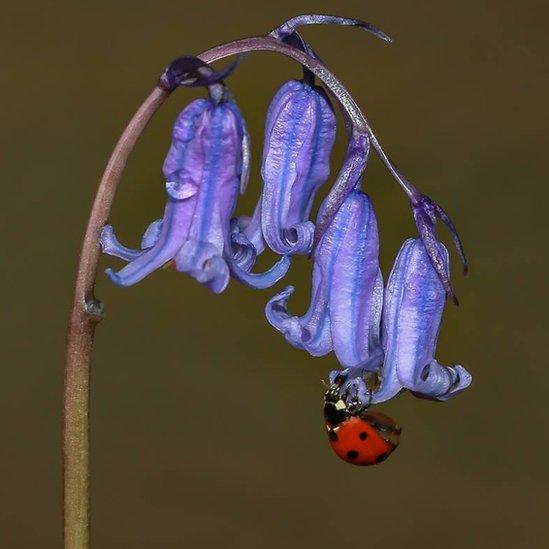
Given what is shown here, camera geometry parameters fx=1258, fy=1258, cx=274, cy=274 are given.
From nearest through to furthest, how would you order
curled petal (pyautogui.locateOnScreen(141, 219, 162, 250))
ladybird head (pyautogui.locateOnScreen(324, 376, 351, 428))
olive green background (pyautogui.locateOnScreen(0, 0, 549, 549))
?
curled petal (pyautogui.locateOnScreen(141, 219, 162, 250)) → ladybird head (pyautogui.locateOnScreen(324, 376, 351, 428)) → olive green background (pyautogui.locateOnScreen(0, 0, 549, 549))

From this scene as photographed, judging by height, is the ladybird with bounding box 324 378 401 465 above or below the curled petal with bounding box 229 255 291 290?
below

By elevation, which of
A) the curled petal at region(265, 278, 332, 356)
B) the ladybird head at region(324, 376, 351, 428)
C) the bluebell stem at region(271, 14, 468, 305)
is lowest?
the ladybird head at region(324, 376, 351, 428)

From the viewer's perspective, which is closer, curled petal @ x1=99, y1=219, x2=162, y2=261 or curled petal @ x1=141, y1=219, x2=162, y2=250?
curled petal @ x1=99, y1=219, x2=162, y2=261

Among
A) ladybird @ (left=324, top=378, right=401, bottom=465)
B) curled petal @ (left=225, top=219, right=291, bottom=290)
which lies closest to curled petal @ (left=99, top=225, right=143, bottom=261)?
curled petal @ (left=225, top=219, right=291, bottom=290)

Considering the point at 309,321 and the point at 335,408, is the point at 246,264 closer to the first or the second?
the point at 309,321

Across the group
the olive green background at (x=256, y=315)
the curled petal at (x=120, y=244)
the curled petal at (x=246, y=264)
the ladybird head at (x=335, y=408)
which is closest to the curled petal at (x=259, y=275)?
the curled petal at (x=246, y=264)

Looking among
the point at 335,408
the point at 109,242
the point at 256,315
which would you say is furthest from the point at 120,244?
the point at 256,315

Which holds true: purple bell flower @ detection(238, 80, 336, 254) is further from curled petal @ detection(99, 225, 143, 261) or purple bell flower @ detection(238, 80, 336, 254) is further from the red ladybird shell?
the red ladybird shell
